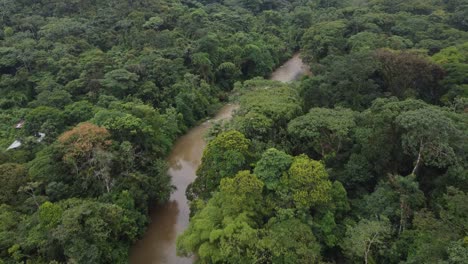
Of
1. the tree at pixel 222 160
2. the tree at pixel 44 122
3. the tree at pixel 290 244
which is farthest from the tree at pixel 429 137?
the tree at pixel 44 122

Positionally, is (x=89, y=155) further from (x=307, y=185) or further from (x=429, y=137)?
(x=429, y=137)

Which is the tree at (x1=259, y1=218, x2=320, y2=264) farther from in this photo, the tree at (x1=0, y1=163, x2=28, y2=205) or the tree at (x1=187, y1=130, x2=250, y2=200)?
the tree at (x1=0, y1=163, x2=28, y2=205)

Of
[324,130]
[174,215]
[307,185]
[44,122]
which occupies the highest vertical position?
[324,130]

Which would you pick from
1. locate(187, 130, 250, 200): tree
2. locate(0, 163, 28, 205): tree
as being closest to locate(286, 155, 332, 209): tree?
locate(187, 130, 250, 200): tree

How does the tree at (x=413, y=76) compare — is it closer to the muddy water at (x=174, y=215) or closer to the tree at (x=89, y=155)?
the muddy water at (x=174, y=215)

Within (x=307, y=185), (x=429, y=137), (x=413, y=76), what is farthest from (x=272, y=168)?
(x=413, y=76)
